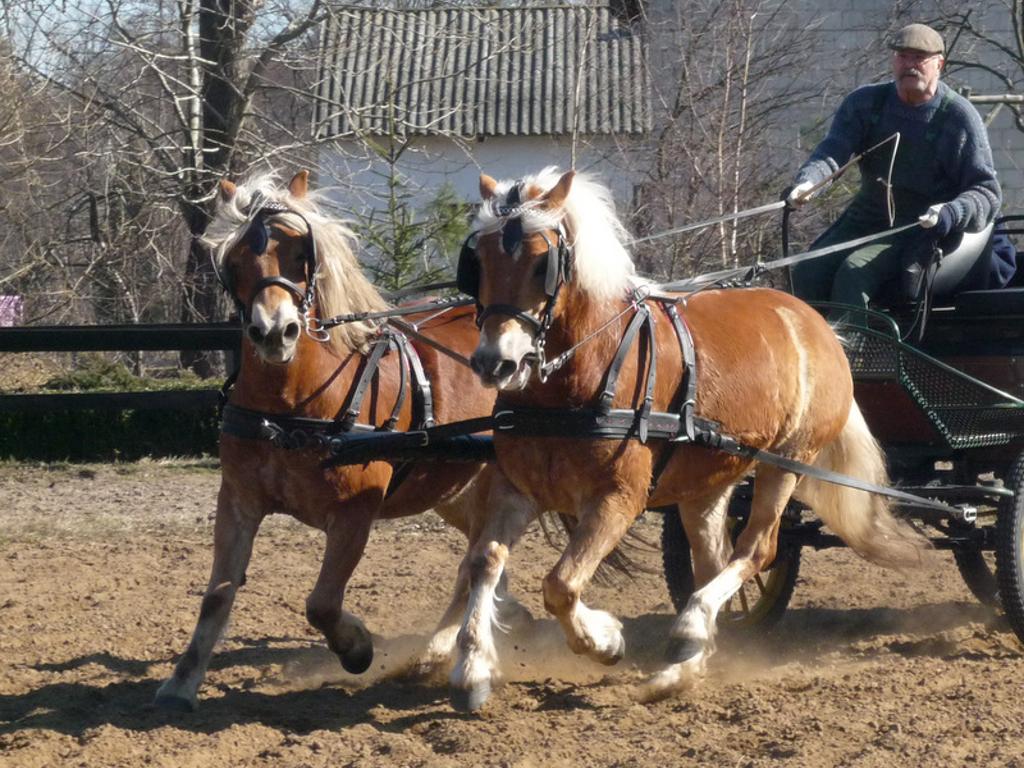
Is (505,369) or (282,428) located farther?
(282,428)

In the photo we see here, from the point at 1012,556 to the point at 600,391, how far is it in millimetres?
1952

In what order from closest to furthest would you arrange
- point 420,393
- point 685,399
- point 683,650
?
point 685,399
point 683,650
point 420,393

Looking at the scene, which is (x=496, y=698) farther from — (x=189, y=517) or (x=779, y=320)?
(x=189, y=517)

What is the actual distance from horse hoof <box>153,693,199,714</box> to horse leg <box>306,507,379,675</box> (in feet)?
1.54

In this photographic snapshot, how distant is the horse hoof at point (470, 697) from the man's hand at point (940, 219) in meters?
2.54

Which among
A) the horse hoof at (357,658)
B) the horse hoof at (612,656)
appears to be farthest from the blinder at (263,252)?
the horse hoof at (612,656)

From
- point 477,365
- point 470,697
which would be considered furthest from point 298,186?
point 470,697

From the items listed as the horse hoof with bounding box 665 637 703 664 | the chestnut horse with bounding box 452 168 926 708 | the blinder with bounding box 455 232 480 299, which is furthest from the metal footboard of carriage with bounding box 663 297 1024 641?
the blinder with bounding box 455 232 480 299

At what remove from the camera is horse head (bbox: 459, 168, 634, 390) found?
3.99m

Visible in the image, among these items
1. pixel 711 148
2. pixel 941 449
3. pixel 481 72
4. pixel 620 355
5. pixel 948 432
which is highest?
pixel 481 72

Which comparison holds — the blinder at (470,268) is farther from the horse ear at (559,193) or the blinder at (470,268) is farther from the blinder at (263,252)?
the blinder at (263,252)

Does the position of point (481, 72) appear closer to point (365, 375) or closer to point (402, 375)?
point (402, 375)

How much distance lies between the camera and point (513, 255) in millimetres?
4082

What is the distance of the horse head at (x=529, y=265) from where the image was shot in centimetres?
399
